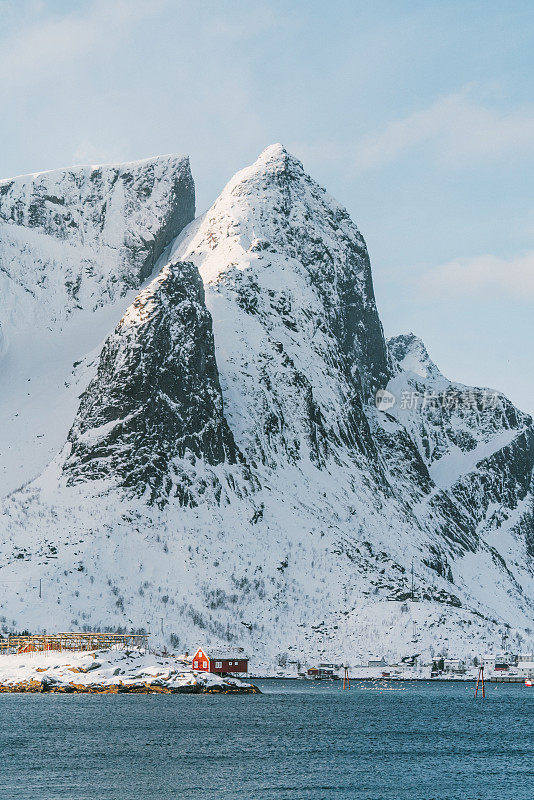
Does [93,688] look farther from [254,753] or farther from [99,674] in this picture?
[254,753]

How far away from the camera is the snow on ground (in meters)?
191

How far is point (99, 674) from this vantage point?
19212 centimetres

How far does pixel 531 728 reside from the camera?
163 meters

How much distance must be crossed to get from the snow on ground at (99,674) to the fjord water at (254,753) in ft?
30.5

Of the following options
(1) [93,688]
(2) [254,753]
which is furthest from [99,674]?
(2) [254,753]

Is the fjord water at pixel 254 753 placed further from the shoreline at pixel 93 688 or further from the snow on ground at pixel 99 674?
the snow on ground at pixel 99 674

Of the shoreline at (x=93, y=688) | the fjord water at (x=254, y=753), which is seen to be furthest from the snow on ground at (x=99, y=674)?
the fjord water at (x=254, y=753)

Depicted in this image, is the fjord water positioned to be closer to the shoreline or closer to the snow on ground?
the shoreline

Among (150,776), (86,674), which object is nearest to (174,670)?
(86,674)

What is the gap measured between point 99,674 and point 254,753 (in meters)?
72.2

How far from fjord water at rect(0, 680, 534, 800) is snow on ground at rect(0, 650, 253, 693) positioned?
366 inches

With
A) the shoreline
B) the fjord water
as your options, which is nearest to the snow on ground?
the shoreline

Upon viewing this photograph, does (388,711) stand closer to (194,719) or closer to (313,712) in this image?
(313,712)

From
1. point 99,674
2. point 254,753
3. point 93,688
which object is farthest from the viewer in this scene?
point 99,674
